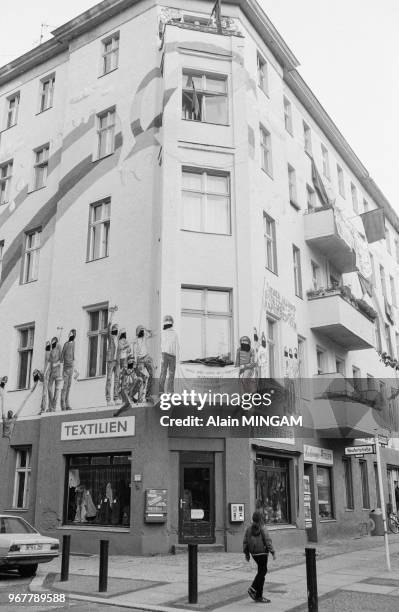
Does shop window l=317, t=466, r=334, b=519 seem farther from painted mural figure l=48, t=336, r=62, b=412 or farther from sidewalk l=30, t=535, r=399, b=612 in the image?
painted mural figure l=48, t=336, r=62, b=412

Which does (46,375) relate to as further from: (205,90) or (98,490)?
(205,90)

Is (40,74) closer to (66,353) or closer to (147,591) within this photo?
(66,353)

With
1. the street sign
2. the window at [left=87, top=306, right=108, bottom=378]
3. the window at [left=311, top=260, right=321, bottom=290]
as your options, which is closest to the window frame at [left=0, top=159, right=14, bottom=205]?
the window at [left=87, top=306, right=108, bottom=378]

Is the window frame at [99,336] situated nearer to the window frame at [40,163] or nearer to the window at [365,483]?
the window frame at [40,163]

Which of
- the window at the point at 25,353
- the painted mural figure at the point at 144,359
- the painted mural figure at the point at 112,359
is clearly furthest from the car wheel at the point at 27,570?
the window at the point at 25,353

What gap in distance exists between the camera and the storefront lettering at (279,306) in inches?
790

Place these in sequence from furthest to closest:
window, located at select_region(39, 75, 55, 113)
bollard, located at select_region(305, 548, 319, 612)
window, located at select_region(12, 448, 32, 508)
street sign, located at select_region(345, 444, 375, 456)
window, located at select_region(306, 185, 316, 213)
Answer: window, located at select_region(306, 185, 316, 213)
window, located at select_region(39, 75, 55, 113)
window, located at select_region(12, 448, 32, 508)
street sign, located at select_region(345, 444, 375, 456)
bollard, located at select_region(305, 548, 319, 612)

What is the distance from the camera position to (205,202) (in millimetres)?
19875

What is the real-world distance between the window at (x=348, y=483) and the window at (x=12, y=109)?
20.3 metres

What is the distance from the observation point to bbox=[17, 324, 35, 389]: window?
848 inches

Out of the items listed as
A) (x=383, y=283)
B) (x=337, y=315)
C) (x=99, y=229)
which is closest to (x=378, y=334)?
(x=383, y=283)

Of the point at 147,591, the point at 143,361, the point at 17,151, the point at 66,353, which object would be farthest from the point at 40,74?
the point at 147,591

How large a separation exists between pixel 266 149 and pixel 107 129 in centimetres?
599

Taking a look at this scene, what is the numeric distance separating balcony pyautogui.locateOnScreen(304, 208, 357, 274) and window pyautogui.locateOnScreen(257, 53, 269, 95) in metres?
5.30
